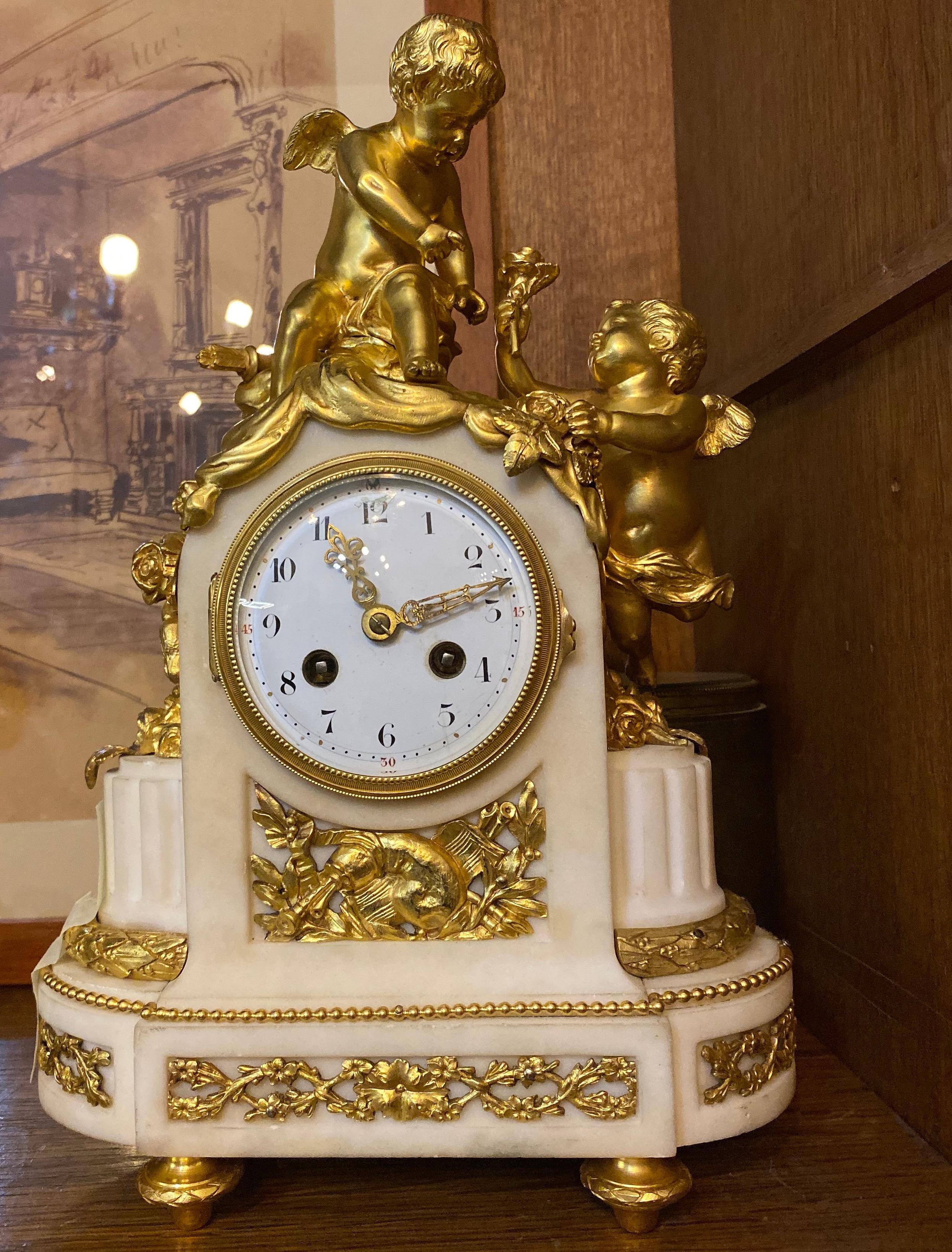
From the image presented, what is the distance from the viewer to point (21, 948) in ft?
5.30

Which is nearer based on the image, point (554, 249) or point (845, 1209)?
point (845, 1209)

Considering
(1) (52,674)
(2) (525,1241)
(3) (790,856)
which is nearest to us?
(2) (525,1241)

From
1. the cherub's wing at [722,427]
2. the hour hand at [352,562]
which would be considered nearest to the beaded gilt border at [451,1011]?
the hour hand at [352,562]

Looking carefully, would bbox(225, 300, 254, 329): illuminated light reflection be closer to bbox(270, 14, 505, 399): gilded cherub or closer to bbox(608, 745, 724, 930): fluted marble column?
bbox(270, 14, 505, 399): gilded cherub

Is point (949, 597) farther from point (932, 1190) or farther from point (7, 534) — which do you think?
point (7, 534)

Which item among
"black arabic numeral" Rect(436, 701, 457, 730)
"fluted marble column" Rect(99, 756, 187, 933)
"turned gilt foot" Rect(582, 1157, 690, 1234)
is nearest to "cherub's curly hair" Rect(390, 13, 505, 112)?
"black arabic numeral" Rect(436, 701, 457, 730)

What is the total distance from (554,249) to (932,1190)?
1.36 metres

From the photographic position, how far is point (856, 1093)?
1.18 meters

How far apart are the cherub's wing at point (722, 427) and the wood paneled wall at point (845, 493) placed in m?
0.15

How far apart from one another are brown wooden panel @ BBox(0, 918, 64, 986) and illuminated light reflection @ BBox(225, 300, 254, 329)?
36.3 inches

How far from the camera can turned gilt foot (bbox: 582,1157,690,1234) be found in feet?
2.97

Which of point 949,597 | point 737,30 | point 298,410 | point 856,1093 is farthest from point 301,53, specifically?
point 856,1093

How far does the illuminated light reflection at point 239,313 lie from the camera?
66.2 inches

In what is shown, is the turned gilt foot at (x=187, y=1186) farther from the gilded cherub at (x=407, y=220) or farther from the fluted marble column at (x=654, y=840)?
the gilded cherub at (x=407, y=220)
